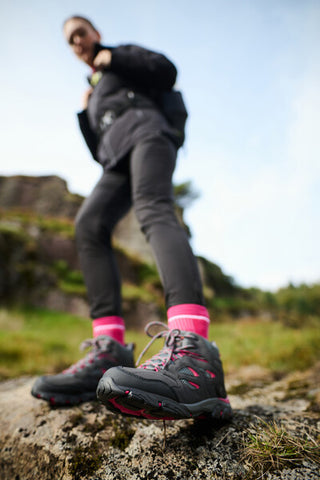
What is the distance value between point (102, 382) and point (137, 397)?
93mm

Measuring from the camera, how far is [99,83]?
1.62 metres

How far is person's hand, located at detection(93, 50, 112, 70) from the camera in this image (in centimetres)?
146

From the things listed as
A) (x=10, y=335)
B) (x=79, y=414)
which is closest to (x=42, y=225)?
(x=10, y=335)

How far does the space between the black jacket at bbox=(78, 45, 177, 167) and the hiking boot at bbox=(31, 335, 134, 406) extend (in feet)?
2.94

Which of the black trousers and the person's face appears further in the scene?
the person's face

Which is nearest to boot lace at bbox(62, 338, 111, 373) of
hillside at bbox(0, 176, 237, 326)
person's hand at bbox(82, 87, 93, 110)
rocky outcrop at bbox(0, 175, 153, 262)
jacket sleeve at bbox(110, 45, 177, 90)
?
jacket sleeve at bbox(110, 45, 177, 90)

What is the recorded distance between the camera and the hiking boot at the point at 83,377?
1.13 m

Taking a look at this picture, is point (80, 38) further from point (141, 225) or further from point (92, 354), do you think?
point (92, 354)

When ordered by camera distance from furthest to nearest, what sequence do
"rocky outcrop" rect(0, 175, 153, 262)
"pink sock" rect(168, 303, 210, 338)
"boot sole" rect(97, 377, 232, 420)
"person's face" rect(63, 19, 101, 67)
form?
1. "rocky outcrop" rect(0, 175, 153, 262)
2. "person's face" rect(63, 19, 101, 67)
3. "pink sock" rect(168, 303, 210, 338)
4. "boot sole" rect(97, 377, 232, 420)

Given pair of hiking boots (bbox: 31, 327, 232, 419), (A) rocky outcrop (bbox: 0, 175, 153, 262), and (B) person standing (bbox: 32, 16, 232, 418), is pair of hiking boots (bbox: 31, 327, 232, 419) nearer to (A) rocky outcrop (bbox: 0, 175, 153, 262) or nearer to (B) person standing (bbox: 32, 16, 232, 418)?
(B) person standing (bbox: 32, 16, 232, 418)

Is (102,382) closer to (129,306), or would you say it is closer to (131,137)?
(131,137)

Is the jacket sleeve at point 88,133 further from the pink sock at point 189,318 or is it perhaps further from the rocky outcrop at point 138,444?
the rocky outcrop at point 138,444

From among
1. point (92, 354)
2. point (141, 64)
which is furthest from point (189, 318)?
point (141, 64)

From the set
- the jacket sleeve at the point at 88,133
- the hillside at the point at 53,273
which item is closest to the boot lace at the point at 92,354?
the jacket sleeve at the point at 88,133
